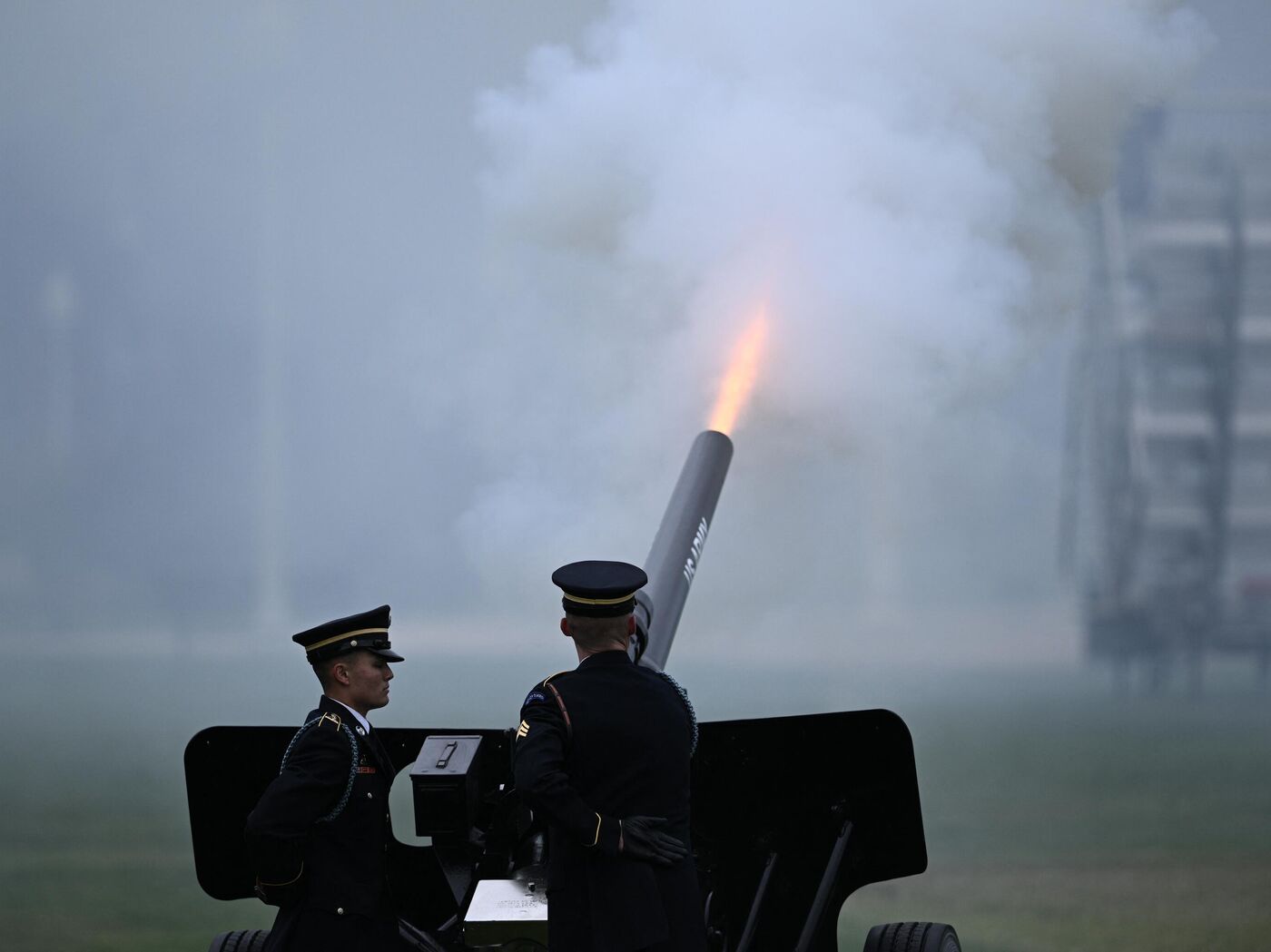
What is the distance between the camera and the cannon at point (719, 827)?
16.2 ft

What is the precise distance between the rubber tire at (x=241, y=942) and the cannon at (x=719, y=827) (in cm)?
59

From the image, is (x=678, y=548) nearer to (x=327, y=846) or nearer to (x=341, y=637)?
(x=341, y=637)

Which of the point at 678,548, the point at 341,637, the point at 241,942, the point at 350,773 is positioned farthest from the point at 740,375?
the point at 350,773

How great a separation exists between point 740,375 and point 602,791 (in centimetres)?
453

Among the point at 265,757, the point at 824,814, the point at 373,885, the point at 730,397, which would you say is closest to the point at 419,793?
the point at 373,885

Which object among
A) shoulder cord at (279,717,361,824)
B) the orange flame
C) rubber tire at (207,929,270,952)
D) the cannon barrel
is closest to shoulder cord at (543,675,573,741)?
shoulder cord at (279,717,361,824)

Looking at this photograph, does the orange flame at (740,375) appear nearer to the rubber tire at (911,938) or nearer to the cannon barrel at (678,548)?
the cannon barrel at (678,548)

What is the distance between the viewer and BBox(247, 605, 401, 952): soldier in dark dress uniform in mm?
4328

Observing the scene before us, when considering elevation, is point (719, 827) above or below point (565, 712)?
below

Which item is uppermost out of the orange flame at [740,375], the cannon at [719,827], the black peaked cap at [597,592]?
the orange flame at [740,375]

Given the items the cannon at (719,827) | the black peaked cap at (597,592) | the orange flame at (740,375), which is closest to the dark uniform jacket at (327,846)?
the cannon at (719,827)

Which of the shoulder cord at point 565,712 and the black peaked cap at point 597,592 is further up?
the black peaked cap at point 597,592

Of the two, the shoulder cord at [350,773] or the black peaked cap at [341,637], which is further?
the black peaked cap at [341,637]

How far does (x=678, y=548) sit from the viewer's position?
6.50m
